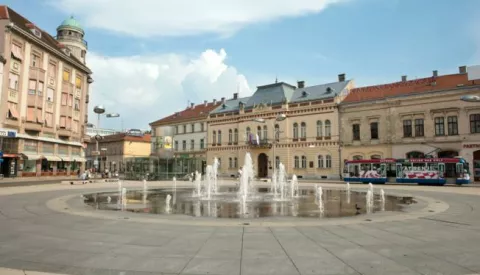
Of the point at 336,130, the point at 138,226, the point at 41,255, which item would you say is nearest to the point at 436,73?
the point at 336,130

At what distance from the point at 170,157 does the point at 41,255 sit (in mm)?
47086

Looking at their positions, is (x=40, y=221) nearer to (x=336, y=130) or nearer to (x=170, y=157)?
(x=170, y=157)

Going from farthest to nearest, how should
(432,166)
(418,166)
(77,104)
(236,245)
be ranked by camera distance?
(77,104)
(418,166)
(432,166)
(236,245)

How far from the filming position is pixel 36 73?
4484 cm

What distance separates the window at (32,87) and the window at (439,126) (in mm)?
52151

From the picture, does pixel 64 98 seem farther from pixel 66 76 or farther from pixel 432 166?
pixel 432 166

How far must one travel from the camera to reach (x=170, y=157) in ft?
176

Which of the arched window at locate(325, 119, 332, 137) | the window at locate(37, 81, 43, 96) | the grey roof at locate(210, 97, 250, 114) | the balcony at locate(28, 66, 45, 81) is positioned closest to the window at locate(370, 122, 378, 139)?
the arched window at locate(325, 119, 332, 137)

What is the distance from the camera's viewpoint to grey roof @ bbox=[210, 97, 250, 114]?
2648 inches

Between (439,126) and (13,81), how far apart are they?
53144 millimetres

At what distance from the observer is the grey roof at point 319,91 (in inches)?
2148

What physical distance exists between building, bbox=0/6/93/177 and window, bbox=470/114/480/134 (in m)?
54.1

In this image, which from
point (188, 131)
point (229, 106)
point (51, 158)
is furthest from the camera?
point (188, 131)

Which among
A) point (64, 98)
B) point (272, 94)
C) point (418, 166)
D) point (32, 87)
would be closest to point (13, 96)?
point (32, 87)
